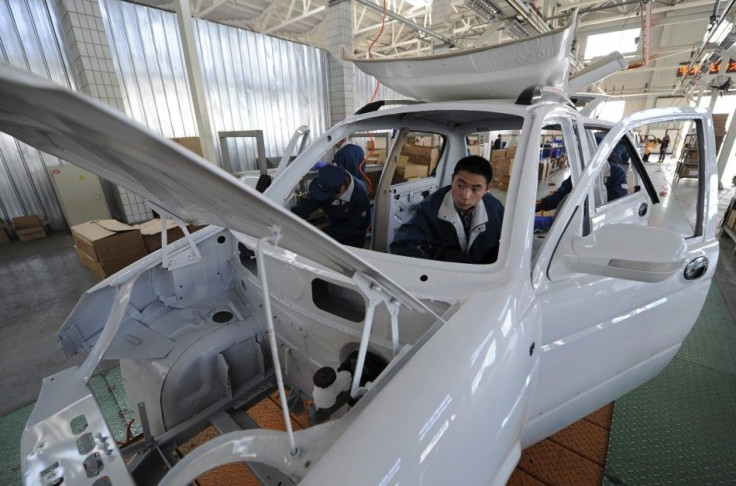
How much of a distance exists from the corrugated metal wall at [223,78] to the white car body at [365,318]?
6.84 m

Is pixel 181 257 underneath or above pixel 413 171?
above

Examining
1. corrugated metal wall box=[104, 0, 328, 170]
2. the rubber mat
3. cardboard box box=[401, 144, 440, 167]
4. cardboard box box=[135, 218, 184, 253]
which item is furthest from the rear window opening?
corrugated metal wall box=[104, 0, 328, 170]

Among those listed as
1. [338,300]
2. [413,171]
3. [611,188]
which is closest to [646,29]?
[413,171]

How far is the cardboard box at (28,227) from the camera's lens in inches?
239

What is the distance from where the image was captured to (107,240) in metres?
3.88

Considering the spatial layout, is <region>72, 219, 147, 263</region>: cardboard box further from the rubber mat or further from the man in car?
the rubber mat

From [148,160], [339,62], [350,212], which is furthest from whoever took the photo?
[339,62]

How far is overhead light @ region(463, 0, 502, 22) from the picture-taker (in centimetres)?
470

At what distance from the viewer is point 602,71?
195 cm

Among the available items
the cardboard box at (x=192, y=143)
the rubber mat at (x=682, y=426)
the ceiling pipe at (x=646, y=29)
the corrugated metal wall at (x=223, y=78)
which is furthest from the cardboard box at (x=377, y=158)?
the rubber mat at (x=682, y=426)

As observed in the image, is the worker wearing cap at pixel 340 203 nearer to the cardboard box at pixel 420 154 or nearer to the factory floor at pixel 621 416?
the factory floor at pixel 621 416

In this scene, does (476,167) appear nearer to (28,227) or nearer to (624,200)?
(624,200)

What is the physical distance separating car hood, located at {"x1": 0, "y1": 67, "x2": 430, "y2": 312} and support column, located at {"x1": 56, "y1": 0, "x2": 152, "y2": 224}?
5853 mm

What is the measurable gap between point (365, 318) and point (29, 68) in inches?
321
